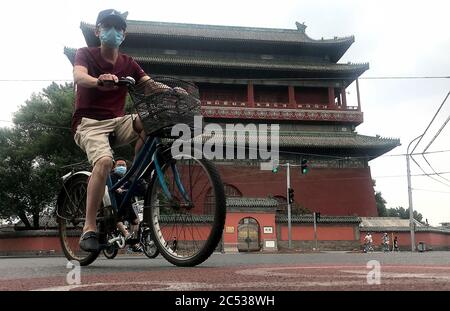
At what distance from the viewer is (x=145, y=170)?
357cm

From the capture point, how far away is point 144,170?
3.57 m

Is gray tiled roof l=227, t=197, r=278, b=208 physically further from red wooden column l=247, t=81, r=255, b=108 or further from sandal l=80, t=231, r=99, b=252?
sandal l=80, t=231, r=99, b=252

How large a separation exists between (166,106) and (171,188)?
65 centimetres

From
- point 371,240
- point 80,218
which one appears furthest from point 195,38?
point 80,218

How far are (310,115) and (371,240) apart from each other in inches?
332

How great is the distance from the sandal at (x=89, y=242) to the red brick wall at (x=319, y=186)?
25.5 meters

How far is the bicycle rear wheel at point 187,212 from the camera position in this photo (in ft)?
10.2

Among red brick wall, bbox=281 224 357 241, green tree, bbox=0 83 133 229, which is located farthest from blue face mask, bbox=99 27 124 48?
red brick wall, bbox=281 224 357 241

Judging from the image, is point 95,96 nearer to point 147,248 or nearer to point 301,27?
point 147,248

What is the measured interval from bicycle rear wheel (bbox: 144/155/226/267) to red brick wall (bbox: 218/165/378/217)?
25.3 m

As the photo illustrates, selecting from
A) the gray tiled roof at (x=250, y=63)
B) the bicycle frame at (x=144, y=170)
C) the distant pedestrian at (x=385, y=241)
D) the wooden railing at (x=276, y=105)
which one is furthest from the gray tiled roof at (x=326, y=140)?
the bicycle frame at (x=144, y=170)

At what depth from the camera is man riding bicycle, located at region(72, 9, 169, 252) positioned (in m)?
3.36
